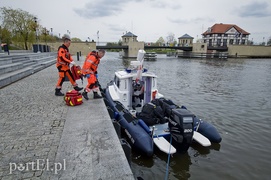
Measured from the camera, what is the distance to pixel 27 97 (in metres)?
7.02

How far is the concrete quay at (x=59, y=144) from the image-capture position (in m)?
A: 2.81

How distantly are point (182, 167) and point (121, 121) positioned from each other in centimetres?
238

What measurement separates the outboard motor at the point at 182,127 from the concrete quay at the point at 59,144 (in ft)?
5.36

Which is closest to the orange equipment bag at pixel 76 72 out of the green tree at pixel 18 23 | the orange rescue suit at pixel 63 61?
the orange rescue suit at pixel 63 61

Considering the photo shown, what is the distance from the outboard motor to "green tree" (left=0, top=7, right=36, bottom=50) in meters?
38.8

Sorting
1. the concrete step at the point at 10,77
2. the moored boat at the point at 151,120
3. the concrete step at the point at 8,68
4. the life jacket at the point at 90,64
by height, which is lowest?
the moored boat at the point at 151,120

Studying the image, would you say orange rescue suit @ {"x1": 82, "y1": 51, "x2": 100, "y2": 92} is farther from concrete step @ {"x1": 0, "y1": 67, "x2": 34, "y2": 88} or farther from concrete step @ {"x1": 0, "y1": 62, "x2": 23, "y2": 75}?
concrete step @ {"x1": 0, "y1": 62, "x2": 23, "y2": 75}

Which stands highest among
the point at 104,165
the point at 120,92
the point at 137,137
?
the point at 120,92

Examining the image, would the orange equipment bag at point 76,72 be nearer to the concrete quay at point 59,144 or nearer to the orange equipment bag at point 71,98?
the orange equipment bag at point 71,98

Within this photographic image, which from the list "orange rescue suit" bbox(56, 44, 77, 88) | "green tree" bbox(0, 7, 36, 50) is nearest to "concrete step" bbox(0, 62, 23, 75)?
"orange rescue suit" bbox(56, 44, 77, 88)

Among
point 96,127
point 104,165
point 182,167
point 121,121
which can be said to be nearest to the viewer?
point 104,165

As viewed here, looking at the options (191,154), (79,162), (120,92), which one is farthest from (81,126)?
(191,154)

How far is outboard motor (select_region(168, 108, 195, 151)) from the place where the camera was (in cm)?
444

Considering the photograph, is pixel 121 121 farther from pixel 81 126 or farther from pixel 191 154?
pixel 191 154
